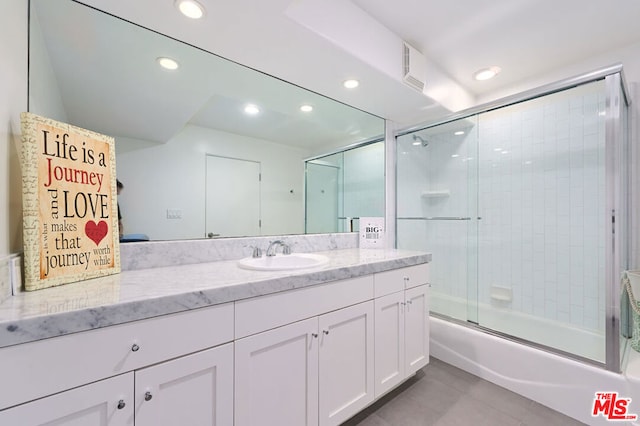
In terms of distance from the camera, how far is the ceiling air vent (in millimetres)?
1764

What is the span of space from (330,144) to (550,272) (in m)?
2.18

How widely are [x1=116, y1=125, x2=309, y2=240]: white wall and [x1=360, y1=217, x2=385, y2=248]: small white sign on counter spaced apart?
66 centimetres

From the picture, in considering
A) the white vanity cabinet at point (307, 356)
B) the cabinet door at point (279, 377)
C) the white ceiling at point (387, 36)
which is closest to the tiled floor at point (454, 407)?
the white vanity cabinet at point (307, 356)

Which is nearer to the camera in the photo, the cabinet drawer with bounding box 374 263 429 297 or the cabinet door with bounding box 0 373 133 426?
the cabinet door with bounding box 0 373 133 426

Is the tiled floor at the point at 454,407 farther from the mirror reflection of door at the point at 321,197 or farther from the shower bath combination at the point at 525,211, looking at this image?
the mirror reflection of door at the point at 321,197

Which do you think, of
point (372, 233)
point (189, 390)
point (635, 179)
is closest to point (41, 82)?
point (189, 390)

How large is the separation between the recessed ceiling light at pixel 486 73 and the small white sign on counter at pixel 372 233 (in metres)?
1.46

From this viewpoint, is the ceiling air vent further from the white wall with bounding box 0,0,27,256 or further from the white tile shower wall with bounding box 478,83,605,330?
the white wall with bounding box 0,0,27,256

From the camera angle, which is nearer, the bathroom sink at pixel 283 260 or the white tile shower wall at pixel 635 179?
the bathroom sink at pixel 283 260

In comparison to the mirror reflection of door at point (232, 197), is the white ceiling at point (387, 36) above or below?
above

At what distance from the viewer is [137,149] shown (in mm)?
1312

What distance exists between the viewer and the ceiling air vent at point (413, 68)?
176cm

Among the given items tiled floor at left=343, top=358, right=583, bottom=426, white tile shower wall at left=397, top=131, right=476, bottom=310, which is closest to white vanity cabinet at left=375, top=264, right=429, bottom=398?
tiled floor at left=343, top=358, right=583, bottom=426

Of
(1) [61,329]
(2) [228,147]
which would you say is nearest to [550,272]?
(2) [228,147]
